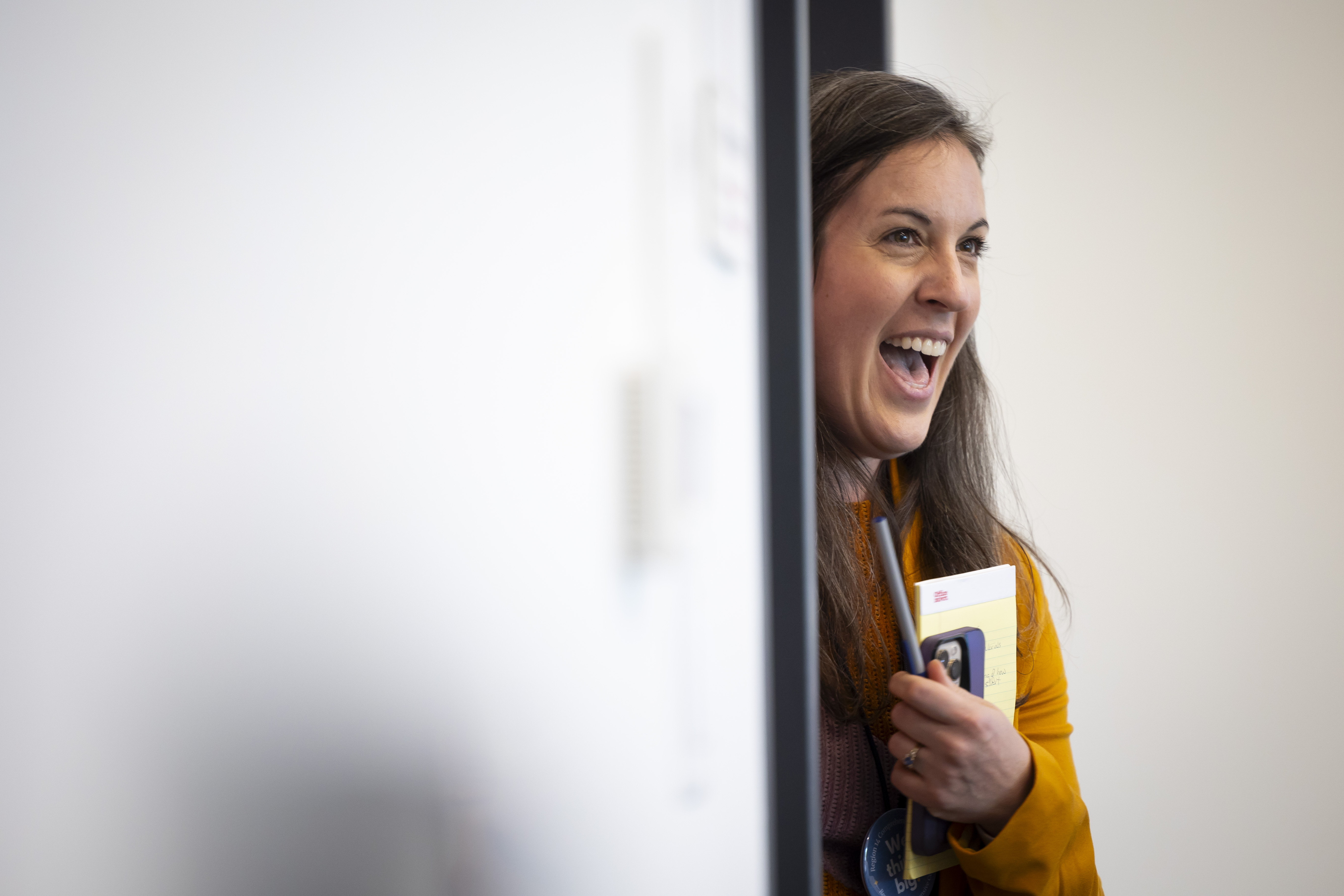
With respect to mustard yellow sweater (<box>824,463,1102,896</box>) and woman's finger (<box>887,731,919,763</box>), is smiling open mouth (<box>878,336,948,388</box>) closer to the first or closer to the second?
mustard yellow sweater (<box>824,463,1102,896</box>)

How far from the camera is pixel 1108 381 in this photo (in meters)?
1.17

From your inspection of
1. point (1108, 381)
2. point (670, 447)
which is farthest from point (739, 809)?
point (1108, 381)

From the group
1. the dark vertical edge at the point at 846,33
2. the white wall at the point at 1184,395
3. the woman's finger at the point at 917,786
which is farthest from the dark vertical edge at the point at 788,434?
the white wall at the point at 1184,395

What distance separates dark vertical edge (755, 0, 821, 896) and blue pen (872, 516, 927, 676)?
0.17 m

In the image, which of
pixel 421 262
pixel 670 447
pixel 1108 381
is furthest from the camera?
pixel 1108 381

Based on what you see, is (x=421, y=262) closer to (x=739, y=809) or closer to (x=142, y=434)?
(x=142, y=434)

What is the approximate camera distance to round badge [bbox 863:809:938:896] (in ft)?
1.95

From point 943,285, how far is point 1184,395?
0.74 metres

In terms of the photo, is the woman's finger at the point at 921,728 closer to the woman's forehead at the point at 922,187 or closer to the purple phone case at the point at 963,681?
the purple phone case at the point at 963,681

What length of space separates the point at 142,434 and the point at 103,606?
5cm

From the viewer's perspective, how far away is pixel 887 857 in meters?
0.61

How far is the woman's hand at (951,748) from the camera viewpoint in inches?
20.8

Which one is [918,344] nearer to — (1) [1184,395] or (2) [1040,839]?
(2) [1040,839]

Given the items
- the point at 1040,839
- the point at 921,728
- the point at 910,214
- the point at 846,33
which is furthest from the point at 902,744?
the point at 846,33
